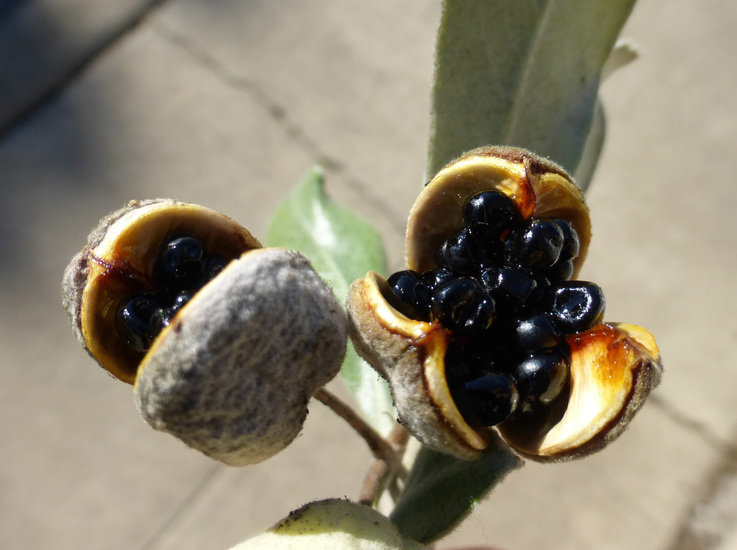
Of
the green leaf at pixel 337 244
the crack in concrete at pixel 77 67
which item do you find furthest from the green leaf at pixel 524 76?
the crack in concrete at pixel 77 67

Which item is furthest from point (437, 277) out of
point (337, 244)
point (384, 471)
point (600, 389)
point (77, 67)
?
point (77, 67)

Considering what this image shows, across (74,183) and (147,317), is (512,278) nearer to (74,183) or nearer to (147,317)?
(147,317)

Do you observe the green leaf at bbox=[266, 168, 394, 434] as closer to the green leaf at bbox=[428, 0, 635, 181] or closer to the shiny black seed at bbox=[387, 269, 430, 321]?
the green leaf at bbox=[428, 0, 635, 181]

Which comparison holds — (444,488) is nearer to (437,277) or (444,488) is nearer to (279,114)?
(437,277)

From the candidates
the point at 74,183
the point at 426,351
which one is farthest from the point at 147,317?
the point at 74,183

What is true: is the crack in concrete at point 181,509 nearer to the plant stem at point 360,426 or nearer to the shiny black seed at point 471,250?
the plant stem at point 360,426

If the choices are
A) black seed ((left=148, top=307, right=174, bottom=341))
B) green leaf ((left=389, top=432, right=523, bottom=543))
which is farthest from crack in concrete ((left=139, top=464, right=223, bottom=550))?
black seed ((left=148, top=307, right=174, bottom=341))

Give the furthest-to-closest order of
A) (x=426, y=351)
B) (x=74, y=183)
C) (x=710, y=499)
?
(x=74, y=183)
(x=710, y=499)
(x=426, y=351)
